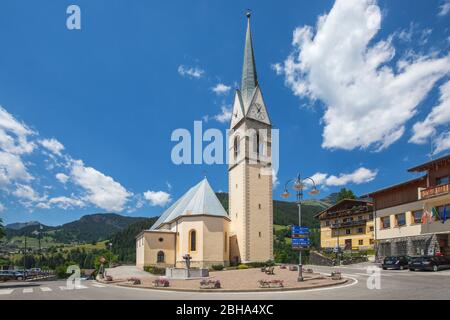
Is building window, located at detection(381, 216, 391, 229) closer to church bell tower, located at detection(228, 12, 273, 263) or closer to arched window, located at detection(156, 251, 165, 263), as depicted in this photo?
church bell tower, located at detection(228, 12, 273, 263)

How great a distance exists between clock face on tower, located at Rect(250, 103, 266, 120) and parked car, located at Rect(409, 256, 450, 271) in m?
27.5

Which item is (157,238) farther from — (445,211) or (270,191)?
(445,211)

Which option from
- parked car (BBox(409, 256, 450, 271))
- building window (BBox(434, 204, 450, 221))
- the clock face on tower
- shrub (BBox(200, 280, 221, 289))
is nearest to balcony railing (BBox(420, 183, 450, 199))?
building window (BBox(434, 204, 450, 221))

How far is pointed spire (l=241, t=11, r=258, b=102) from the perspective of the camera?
55.1 meters

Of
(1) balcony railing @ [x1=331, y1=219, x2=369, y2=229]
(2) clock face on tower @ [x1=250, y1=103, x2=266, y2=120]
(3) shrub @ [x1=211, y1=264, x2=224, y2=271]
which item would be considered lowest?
(3) shrub @ [x1=211, y1=264, x2=224, y2=271]

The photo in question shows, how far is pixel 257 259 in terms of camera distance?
47.8 metres

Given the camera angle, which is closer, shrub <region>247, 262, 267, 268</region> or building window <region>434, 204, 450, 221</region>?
building window <region>434, 204, 450, 221</region>

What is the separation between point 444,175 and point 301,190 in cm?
2161

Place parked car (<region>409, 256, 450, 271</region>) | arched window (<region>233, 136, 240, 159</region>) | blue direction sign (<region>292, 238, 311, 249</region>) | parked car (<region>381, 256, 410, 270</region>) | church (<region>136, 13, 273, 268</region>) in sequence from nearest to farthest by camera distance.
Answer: blue direction sign (<region>292, 238, 311, 249</region>) → parked car (<region>409, 256, 450, 271</region>) → parked car (<region>381, 256, 410, 270</region>) → church (<region>136, 13, 273, 268</region>) → arched window (<region>233, 136, 240, 159</region>)

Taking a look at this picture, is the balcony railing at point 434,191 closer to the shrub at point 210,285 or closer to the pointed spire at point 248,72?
the pointed spire at point 248,72

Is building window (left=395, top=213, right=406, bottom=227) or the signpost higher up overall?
building window (left=395, top=213, right=406, bottom=227)
